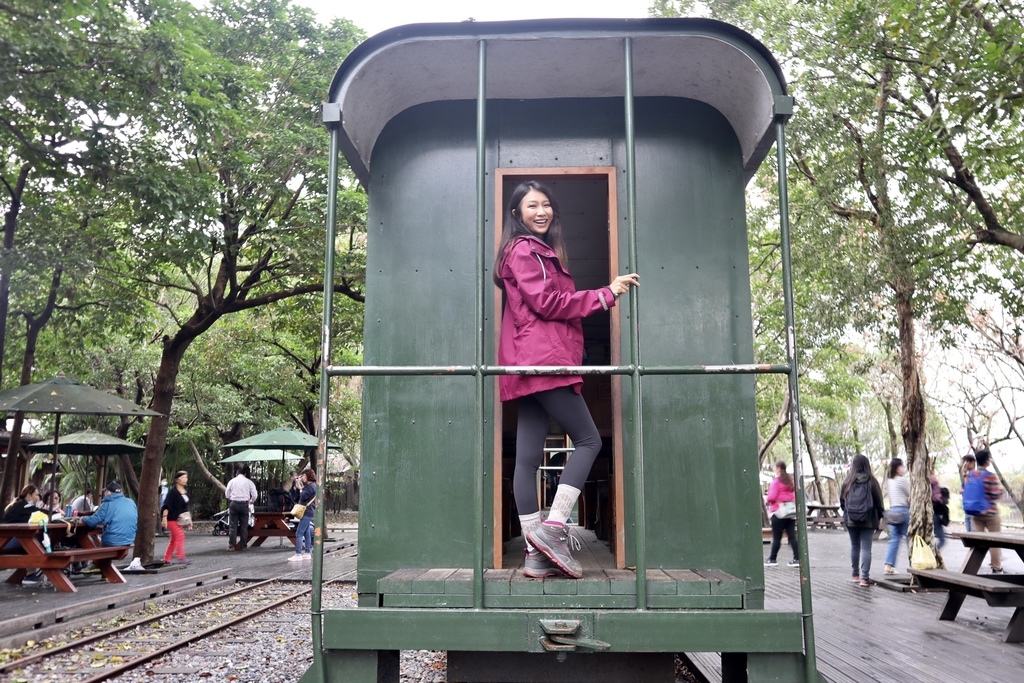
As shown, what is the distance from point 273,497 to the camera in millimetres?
18984

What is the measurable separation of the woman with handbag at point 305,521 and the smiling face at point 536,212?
11459mm

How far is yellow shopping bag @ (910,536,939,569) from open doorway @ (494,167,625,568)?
446cm

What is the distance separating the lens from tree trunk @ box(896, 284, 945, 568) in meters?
11.3

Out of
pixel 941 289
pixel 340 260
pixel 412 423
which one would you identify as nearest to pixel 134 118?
pixel 340 260

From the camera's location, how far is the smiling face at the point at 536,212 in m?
3.68

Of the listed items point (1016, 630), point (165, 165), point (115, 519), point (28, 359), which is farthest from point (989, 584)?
point (28, 359)

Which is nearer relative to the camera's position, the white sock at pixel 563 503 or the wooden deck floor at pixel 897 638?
the white sock at pixel 563 503

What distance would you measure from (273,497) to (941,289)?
14.3 meters

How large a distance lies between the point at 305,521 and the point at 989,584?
11855 millimetres

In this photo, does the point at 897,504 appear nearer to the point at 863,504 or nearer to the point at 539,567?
the point at 863,504

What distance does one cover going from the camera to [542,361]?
3395 millimetres

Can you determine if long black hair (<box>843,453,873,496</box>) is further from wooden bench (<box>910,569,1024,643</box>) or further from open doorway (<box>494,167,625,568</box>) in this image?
open doorway (<box>494,167,625,568</box>)

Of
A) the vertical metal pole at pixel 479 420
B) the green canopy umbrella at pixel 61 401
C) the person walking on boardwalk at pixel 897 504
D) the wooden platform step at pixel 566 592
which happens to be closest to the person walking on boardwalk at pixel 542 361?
the wooden platform step at pixel 566 592

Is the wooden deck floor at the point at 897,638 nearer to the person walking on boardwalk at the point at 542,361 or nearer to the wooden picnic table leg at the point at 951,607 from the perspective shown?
the wooden picnic table leg at the point at 951,607
